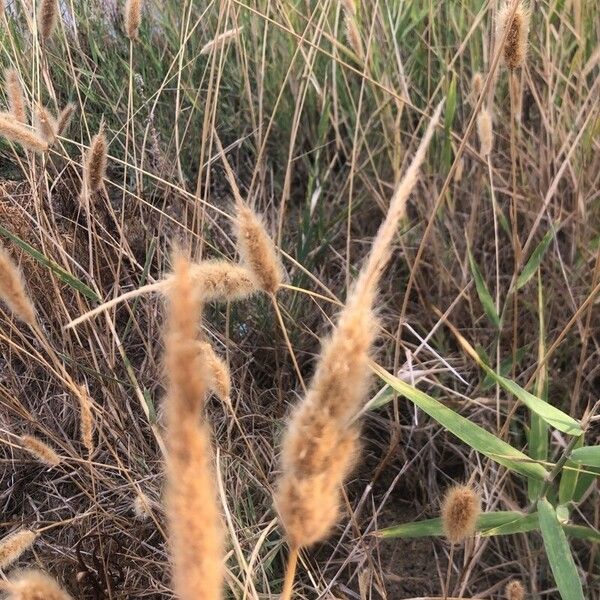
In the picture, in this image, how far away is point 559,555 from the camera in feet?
2.60

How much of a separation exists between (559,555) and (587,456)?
117 mm

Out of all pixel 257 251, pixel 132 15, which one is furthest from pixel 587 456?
pixel 132 15

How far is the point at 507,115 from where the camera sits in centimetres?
160

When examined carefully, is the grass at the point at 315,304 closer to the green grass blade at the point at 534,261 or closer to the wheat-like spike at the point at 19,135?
the green grass blade at the point at 534,261

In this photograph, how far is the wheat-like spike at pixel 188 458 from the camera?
27 cm

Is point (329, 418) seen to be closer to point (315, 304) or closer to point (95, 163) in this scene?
point (95, 163)

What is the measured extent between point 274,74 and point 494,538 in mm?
1161

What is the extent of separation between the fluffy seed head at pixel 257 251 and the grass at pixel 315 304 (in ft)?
0.44

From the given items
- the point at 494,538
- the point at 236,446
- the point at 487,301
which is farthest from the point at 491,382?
the point at 236,446

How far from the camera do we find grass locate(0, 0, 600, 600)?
991 millimetres

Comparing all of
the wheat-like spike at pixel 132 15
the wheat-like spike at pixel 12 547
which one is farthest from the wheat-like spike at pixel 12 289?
the wheat-like spike at pixel 132 15

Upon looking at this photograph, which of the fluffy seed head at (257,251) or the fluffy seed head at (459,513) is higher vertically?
the fluffy seed head at (257,251)

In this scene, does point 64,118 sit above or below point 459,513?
above

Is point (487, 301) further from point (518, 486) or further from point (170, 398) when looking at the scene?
point (170, 398)
